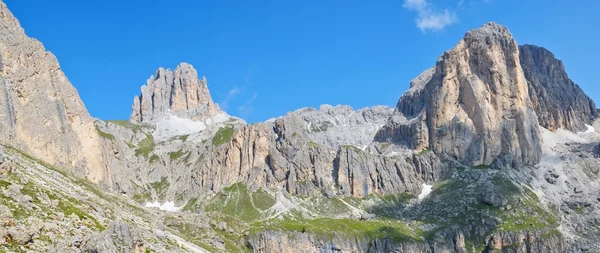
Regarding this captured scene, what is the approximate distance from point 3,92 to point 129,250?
12251cm

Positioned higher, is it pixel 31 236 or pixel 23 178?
pixel 23 178

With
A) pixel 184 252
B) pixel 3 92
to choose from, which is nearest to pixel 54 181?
pixel 184 252

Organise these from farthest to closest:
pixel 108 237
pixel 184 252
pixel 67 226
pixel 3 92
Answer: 1. pixel 3 92
2. pixel 184 252
3. pixel 67 226
4. pixel 108 237

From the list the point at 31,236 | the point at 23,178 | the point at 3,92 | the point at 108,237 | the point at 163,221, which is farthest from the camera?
the point at 3,92

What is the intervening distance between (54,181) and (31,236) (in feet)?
187

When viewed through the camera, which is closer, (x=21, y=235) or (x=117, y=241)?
(x=21, y=235)

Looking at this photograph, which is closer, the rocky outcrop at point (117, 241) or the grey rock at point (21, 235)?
the grey rock at point (21, 235)

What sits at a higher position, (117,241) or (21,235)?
(117,241)

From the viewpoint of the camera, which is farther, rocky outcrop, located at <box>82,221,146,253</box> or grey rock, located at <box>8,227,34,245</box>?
rocky outcrop, located at <box>82,221,146,253</box>

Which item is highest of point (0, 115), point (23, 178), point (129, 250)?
point (0, 115)

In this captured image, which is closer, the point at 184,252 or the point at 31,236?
the point at 31,236

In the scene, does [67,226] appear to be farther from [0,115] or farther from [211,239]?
[0,115]

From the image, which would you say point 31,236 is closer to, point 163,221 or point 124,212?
point 124,212

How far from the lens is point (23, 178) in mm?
114125
